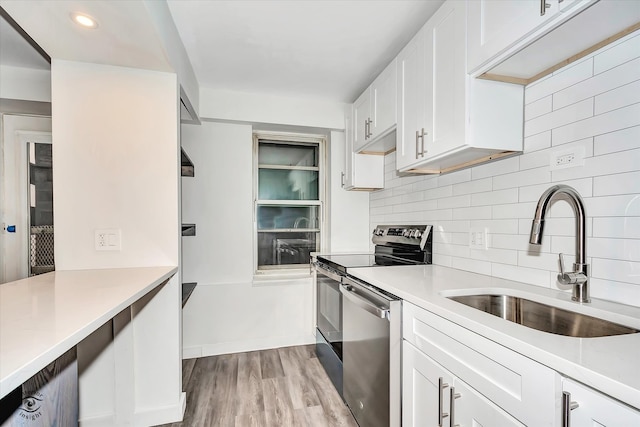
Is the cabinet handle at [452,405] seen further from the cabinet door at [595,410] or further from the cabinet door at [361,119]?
the cabinet door at [361,119]

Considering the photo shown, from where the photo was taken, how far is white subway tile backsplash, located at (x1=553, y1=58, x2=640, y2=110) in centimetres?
104

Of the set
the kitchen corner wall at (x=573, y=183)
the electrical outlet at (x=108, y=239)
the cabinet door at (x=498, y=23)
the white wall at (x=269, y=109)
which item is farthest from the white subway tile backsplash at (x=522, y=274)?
the electrical outlet at (x=108, y=239)

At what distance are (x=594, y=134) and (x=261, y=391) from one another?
241 cm

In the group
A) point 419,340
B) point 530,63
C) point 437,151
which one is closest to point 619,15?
point 530,63

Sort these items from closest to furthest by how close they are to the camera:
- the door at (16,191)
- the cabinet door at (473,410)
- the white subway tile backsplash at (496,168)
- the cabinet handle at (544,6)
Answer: the cabinet door at (473,410), the cabinet handle at (544,6), the white subway tile backsplash at (496,168), the door at (16,191)

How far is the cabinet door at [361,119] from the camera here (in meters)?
2.49

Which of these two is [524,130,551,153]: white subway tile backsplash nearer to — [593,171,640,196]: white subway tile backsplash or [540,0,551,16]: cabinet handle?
[593,171,640,196]: white subway tile backsplash

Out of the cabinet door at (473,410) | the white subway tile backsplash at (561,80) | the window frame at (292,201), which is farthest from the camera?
the window frame at (292,201)

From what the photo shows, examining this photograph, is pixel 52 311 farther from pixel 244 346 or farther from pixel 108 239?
pixel 244 346

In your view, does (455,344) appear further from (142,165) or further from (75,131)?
(75,131)

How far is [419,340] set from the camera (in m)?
1.24

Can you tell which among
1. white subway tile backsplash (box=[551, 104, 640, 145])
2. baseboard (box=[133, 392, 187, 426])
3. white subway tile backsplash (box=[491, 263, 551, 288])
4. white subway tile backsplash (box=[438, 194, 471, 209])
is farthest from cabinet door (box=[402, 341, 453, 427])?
baseboard (box=[133, 392, 187, 426])

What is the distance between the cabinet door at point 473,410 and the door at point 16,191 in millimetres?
3192

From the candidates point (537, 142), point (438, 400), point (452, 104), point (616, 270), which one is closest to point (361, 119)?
point (452, 104)
